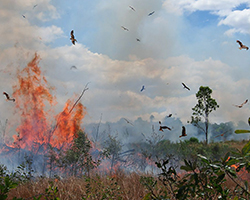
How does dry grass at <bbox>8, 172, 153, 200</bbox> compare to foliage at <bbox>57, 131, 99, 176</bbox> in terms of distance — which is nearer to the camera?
dry grass at <bbox>8, 172, 153, 200</bbox>

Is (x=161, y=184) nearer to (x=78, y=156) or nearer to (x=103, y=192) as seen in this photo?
(x=103, y=192)

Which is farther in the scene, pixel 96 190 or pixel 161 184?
pixel 161 184

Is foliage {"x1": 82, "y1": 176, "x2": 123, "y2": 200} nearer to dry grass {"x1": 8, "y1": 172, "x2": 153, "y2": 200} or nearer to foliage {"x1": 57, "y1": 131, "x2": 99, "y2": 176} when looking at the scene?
dry grass {"x1": 8, "y1": 172, "x2": 153, "y2": 200}

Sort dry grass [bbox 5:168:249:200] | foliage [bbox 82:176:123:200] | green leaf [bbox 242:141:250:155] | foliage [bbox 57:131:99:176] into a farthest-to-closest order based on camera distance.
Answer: foliage [bbox 57:131:99:176], dry grass [bbox 5:168:249:200], foliage [bbox 82:176:123:200], green leaf [bbox 242:141:250:155]

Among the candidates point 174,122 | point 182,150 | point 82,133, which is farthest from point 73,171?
point 174,122

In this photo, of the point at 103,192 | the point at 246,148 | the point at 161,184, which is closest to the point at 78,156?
the point at 161,184

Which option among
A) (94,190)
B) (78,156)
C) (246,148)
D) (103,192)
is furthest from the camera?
(78,156)

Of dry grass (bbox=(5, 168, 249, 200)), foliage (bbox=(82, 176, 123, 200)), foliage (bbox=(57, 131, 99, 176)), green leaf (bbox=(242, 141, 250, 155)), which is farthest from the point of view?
foliage (bbox=(57, 131, 99, 176))

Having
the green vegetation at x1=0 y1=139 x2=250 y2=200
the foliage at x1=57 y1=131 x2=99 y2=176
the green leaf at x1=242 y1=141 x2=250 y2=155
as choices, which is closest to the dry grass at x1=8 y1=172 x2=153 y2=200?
the green vegetation at x1=0 y1=139 x2=250 y2=200

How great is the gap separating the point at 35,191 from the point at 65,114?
1008 cm

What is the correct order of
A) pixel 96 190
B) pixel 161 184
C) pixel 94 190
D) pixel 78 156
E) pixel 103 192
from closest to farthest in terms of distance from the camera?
pixel 103 192 → pixel 94 190 → pixel 96 190 → pixel 161 184 → pixel 78 156

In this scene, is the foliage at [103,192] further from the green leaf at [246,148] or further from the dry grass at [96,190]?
the green leaf at [246,148]

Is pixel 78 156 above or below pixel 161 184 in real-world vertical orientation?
above

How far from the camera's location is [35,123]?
1531 centimetres
